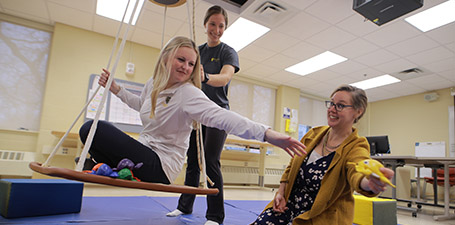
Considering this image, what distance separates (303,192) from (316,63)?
186 inches

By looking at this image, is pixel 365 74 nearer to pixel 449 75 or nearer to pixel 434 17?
pixel 449 75

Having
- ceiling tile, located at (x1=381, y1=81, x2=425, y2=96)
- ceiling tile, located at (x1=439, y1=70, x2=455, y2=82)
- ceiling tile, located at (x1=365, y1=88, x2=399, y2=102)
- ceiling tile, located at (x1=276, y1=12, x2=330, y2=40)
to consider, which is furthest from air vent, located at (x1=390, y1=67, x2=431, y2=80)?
ceiling tile, located at (x1=276, y1=12, x2=330, y2=40)

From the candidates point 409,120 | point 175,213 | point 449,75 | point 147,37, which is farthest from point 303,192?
point 409,120

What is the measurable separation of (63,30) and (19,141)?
1.97 metres

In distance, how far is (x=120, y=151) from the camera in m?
1.17

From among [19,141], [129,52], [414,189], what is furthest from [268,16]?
[414,189]

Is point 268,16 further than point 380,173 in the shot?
Yes

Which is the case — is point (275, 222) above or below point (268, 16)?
below

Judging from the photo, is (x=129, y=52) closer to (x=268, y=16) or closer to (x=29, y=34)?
(x=29, y=34)

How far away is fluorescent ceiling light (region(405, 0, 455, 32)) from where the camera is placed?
3586 mm

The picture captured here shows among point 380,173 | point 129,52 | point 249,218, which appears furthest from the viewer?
point 129,52

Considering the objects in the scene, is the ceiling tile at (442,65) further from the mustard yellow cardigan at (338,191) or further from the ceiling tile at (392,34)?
the mustard yellow cardigan at (338,191)

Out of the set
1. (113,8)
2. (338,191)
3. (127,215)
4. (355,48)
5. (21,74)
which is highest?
(113,8)

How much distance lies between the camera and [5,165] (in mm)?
3818
